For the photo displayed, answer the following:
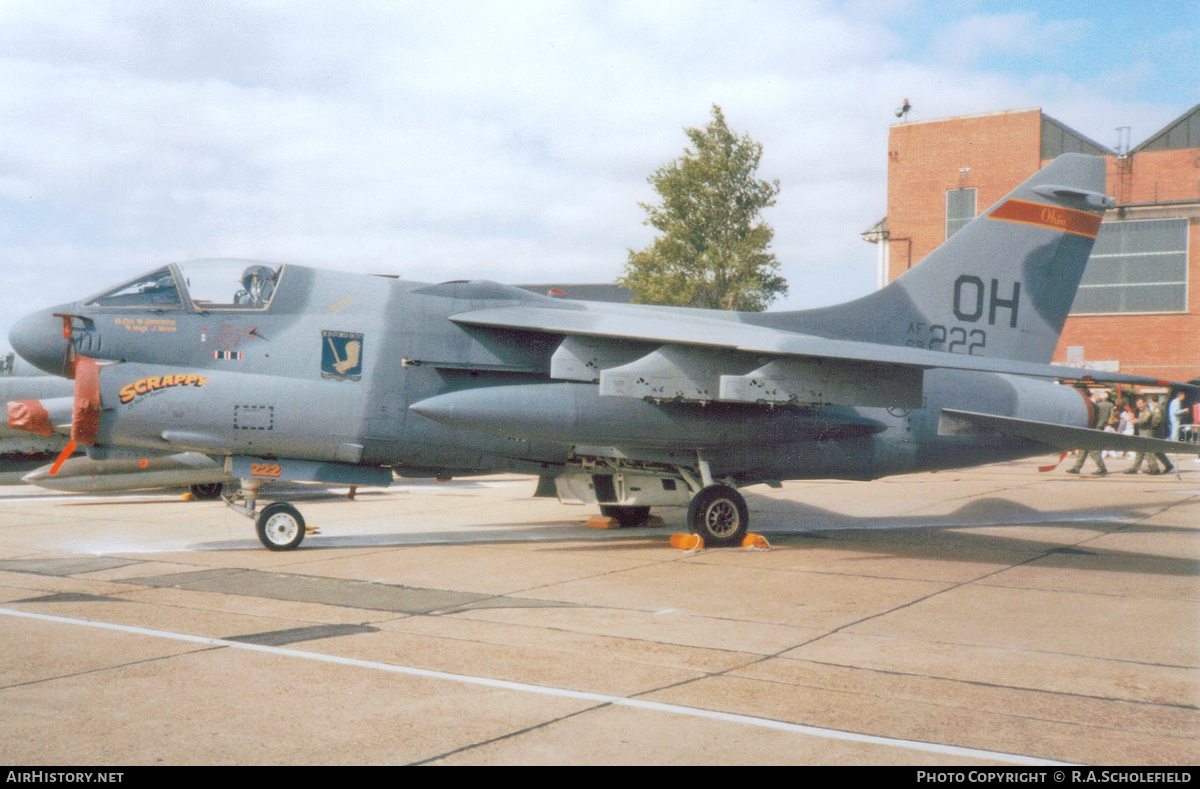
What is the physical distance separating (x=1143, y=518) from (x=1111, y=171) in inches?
1174

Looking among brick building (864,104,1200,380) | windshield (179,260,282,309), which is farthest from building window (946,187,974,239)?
windshield (179,260,282,309)

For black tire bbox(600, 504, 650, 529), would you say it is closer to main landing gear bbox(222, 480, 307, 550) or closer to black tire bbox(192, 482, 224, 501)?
main landing gear bbox(222, 480, 307, 550)

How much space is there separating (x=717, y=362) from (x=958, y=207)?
35.0 meters

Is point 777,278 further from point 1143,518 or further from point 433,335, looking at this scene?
point 433,335

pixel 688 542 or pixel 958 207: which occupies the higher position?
pixel 958 207

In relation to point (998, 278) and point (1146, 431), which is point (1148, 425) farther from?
point (998, 278)

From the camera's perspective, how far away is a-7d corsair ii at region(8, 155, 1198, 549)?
33.5 ft

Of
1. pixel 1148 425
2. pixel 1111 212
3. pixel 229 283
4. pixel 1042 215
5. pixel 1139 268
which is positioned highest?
pixel 1111 212

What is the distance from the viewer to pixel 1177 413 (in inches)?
1104

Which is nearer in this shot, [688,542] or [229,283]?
[229,283]

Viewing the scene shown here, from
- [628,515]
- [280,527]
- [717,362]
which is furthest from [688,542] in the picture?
[280,527]

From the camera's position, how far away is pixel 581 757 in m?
4.13

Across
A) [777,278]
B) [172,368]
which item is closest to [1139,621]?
[172,368]

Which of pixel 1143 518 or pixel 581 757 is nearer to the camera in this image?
pixel 581 757
